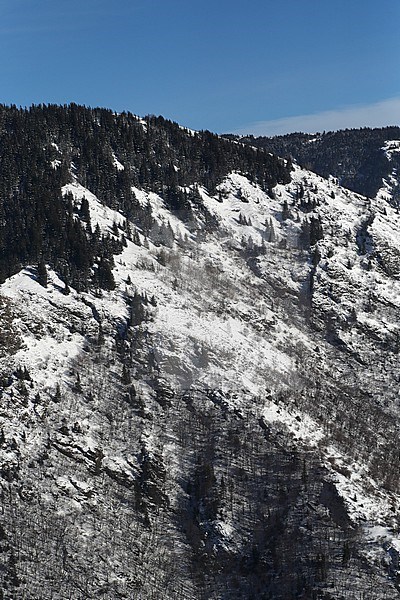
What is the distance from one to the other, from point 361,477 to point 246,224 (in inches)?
3464

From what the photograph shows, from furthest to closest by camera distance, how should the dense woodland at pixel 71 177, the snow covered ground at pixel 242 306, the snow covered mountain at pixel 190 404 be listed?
1. the dense woodland at pixel 71 177
2. the snow covered ground at pixel 242 306
3. the snow covered mountain at pixel 190 404

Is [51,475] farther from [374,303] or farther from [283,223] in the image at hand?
[283,223]

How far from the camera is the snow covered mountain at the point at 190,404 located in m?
101

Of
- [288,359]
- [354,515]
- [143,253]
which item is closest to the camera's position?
[354,515]

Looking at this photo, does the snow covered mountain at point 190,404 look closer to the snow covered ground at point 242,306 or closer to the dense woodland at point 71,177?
the snow covered ground at point 242,306

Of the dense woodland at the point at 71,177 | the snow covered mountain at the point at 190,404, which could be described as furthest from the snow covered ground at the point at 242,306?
the dense woodland at the point at 71,177

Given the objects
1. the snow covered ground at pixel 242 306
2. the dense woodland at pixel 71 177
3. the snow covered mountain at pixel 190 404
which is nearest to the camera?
the snow covered mountain at pixel 190 404

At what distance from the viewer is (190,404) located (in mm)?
125938

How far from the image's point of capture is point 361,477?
4611 inches

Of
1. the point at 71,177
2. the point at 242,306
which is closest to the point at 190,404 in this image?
the point at 242,306

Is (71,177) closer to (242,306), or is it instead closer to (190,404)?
(242,306)

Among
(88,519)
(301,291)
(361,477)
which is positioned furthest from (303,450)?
(301,291)

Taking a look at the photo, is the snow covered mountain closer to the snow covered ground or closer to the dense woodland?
the snow covered ground

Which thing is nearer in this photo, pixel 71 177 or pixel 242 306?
pixel 242 306
